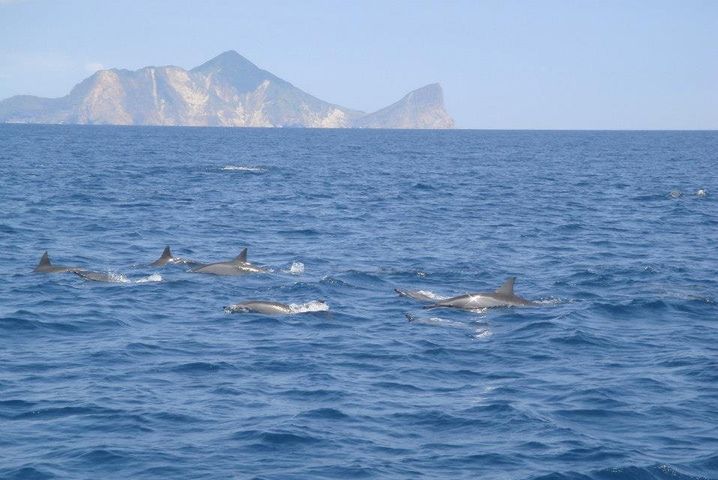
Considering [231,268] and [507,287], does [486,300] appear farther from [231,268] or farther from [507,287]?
[231,268]

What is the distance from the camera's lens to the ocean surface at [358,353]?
591 inches

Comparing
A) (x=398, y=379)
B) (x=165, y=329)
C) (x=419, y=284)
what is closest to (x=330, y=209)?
(x=419, y=284)

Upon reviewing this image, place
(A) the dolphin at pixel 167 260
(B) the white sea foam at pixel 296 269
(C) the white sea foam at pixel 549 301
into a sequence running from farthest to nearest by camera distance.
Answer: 1. (A) the dolphin at pixel 167 260
2. (B) the white sea foam at pixel 296 269
3. (C) the white sea foam at pixel 549 301

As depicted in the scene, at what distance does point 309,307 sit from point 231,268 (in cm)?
548

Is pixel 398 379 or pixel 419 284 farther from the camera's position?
pixel 419 284

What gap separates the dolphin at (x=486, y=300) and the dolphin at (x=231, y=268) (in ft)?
23.2

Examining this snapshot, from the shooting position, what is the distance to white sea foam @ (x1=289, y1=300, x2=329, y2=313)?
25.7 meters

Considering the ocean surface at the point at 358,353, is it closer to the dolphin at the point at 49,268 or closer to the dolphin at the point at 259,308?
the dolphin at the point at 259,308

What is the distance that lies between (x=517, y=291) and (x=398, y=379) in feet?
33.8

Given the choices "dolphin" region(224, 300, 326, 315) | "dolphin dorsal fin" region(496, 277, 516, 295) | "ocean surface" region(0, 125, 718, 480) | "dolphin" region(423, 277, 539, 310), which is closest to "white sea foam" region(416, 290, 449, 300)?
"ocean surface" region(0, 125, 718, 480)

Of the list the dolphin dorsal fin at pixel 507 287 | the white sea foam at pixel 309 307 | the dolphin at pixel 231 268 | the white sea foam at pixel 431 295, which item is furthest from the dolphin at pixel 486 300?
the dolphin at pixel 231 268

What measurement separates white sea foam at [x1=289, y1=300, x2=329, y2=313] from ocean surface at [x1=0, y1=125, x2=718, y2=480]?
10cm

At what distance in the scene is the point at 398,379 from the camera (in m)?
19.3

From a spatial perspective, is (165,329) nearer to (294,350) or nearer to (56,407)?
(294,350)
